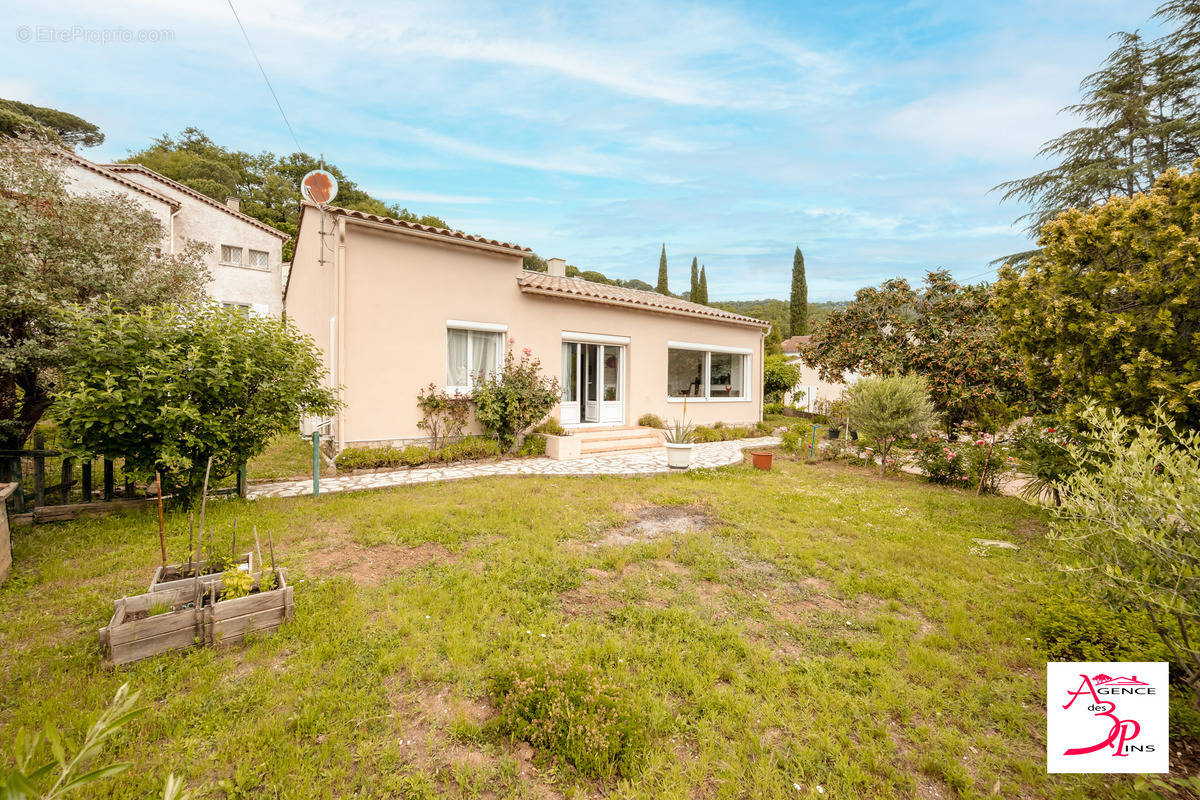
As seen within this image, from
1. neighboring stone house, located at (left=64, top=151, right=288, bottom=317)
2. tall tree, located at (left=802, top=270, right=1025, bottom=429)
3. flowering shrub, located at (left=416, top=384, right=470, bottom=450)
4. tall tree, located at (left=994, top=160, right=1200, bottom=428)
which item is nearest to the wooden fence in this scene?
flowering shrub, located at (left=416, top=384, right=470, bottom=450)

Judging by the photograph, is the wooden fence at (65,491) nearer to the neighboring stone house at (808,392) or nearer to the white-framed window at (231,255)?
the white-framed window at (231,255)

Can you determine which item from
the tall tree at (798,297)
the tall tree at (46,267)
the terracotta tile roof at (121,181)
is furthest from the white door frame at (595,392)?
the tall tree at (798,297)

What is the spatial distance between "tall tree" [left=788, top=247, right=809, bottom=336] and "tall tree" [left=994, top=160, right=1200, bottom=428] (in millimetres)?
37049

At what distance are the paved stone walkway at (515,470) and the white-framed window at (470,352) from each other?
6.67 feet

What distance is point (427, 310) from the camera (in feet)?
33.4

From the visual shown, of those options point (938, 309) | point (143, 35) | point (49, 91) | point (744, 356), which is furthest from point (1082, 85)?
point (49, 91)

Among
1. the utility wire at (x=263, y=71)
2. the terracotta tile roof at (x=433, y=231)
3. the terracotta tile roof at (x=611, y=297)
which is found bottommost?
the terracotta tile roof at (x=611, y=297)

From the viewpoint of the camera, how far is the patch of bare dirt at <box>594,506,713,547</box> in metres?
5.84

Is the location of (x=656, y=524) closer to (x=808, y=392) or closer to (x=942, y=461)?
(x=942, y=461)

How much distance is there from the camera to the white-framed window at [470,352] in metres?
10.6

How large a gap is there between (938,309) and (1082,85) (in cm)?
1234

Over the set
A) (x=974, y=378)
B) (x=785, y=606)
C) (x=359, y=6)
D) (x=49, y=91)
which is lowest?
(x=785, y=606)

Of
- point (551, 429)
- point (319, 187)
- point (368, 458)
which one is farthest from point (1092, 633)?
point (319, 187)

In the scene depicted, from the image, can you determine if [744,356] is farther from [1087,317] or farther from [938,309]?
[1087,317]
